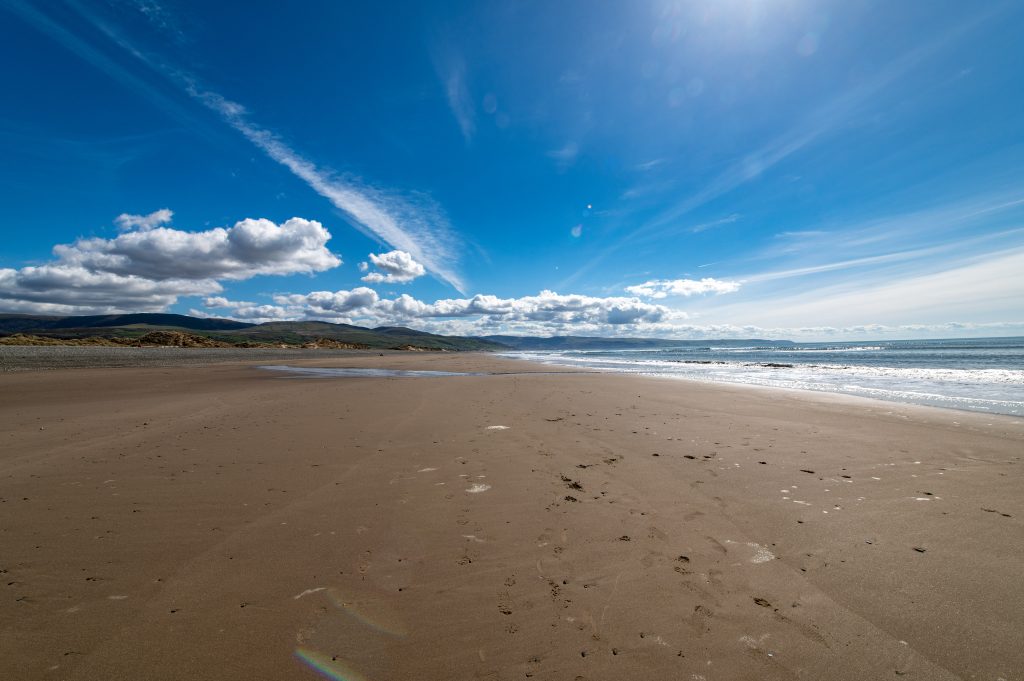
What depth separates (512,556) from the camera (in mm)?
4500

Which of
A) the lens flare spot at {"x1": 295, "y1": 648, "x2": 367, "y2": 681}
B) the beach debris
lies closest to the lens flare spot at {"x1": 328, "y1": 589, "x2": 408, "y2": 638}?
the lens flare spot at {"x1": 295, "y1": 648, "x2": 367, "y2": 681}

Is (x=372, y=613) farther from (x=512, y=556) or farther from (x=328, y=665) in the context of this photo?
(x=512, y=556)

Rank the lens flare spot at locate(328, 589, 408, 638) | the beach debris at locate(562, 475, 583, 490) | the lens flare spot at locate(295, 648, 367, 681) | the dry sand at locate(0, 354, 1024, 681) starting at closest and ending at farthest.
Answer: the lens flare spot at locate(295, 648, 367, 681)
the dry sand at locate(0, 354, 1024, 681)
the lens flare spot at locate(328, 589, 408, 638)
the beach debris at locate(562, 475, 583, 490)

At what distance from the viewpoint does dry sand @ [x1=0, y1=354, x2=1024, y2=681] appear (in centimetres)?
307

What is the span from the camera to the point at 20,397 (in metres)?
16.1

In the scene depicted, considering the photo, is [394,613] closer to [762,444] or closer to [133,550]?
[133,550]

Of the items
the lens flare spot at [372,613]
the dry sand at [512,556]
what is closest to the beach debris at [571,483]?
the dry sand at [512,556]

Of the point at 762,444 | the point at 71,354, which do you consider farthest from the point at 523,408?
the point at 71,354

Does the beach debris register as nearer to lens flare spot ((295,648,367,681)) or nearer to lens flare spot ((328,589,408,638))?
lens flare spot ((328,589,408,638))

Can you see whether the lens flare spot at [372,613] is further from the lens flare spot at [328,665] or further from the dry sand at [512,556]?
the lens flare spot at [328,665]

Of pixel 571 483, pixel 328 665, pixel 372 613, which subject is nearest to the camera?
pixel 328 665

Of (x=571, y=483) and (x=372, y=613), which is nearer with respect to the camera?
(x=372, y=613)

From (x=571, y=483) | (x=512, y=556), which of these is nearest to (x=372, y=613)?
(x=512, y=556)

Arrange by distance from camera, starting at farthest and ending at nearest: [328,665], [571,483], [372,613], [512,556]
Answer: [571,483] < [512,556] < [372,613] < [328,665]
